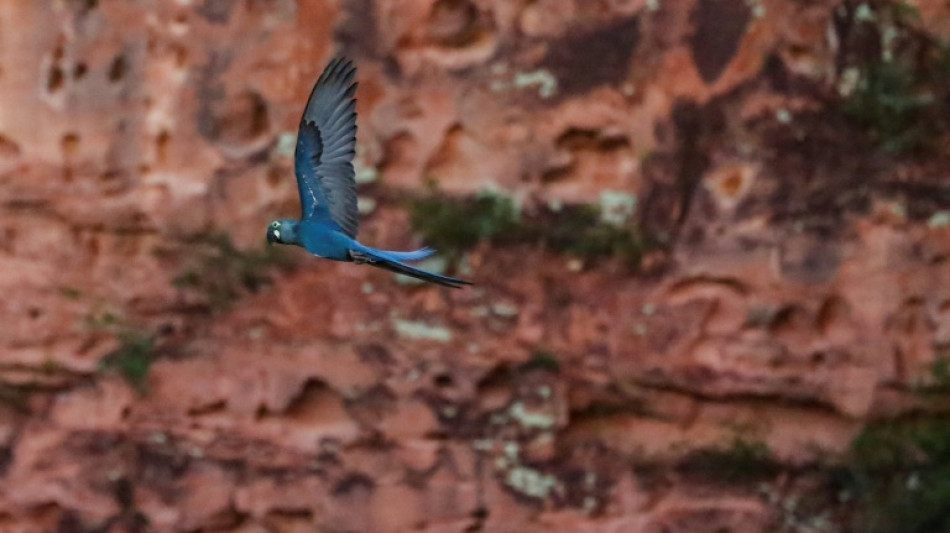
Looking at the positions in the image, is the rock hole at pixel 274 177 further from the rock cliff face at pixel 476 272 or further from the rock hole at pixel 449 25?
the rock hole at pixel 449 25

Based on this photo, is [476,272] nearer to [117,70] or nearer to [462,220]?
[462,220]

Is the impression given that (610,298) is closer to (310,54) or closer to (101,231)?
(310,54)

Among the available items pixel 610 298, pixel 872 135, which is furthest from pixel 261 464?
pixel 872 135

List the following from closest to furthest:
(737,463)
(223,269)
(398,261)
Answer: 1. (398,261)
2. (737,463)
3. (223,269)

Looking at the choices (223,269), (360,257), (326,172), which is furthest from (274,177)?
(360,257)

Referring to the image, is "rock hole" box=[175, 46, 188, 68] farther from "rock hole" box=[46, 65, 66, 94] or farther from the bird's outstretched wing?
the bird's outstretched wing
